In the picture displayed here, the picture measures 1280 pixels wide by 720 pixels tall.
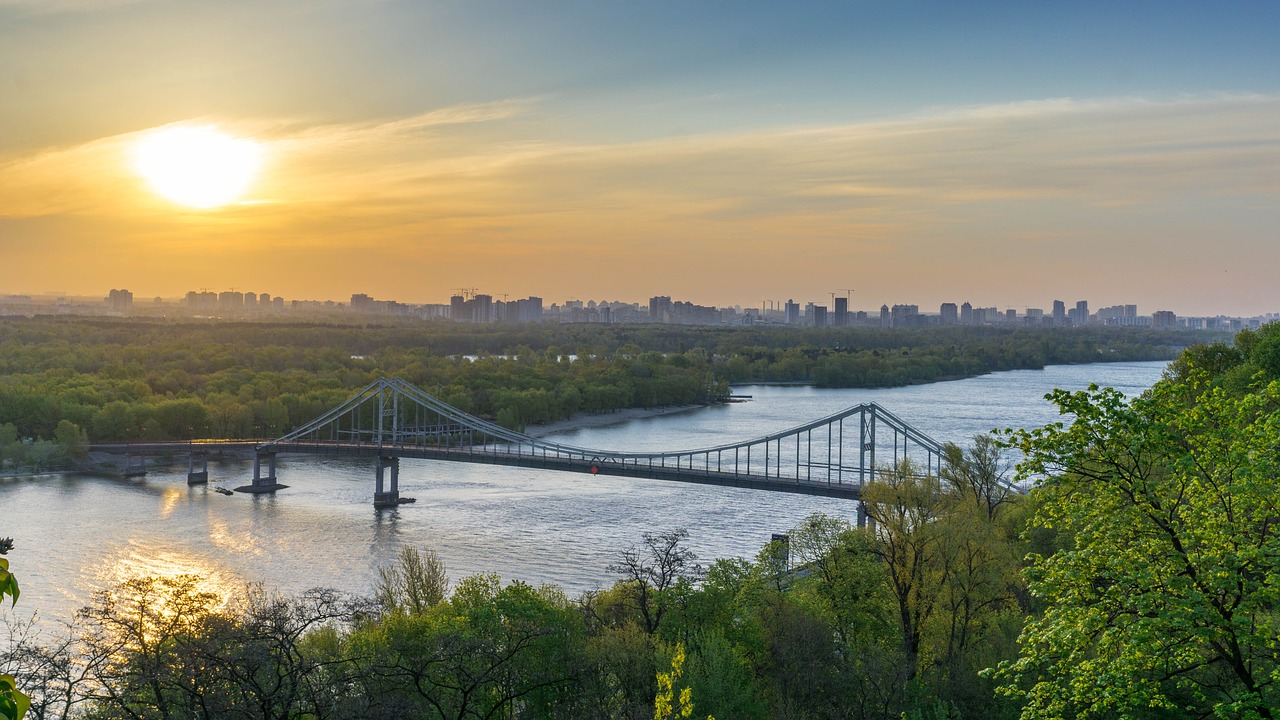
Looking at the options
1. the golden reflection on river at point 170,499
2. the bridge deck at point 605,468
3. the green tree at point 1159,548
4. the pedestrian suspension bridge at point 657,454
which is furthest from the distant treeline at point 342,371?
the green tree at point 1159,548

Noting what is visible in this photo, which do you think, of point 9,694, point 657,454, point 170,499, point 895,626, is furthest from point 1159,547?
point 170,499

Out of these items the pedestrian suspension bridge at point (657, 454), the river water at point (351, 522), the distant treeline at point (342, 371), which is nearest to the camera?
the river water at point (351, 522)

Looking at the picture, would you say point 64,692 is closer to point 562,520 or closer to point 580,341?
point 562,520

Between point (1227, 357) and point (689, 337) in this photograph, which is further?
point (689, 337)

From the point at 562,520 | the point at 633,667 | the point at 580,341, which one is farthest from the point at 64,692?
the point at 580,341

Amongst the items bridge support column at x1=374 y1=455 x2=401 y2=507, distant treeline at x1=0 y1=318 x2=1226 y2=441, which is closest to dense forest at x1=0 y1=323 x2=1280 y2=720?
bridge support column at x1=374 y1=455 x2=401 y2=507

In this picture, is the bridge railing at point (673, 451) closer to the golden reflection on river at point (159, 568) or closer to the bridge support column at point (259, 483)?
the bridge support column at point (259, 483)

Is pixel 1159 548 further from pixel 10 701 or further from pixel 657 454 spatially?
pixel 657 454
